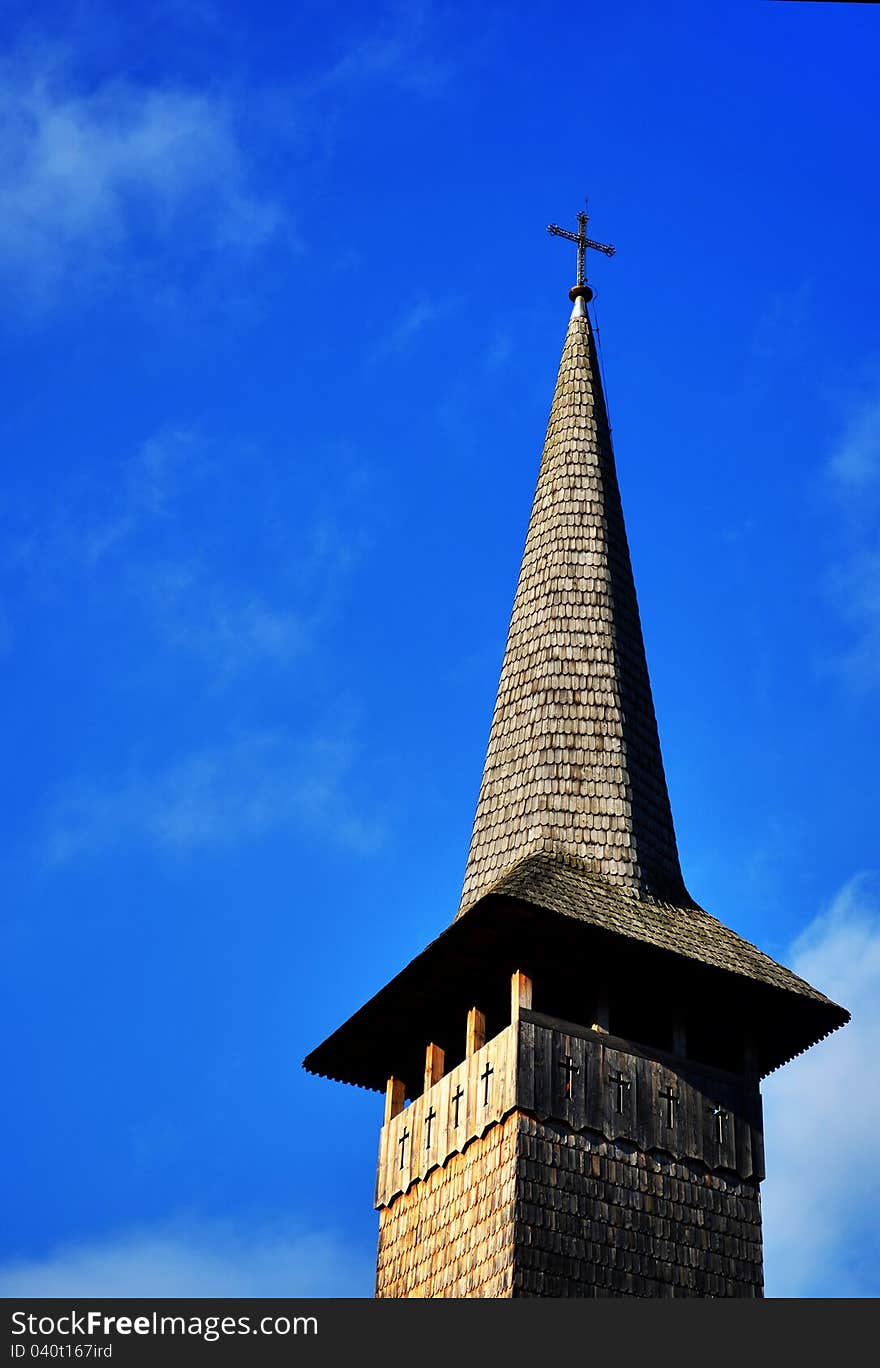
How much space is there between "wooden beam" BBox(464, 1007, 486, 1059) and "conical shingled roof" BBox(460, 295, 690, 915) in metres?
2.32

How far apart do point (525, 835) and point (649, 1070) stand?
4.84 meters

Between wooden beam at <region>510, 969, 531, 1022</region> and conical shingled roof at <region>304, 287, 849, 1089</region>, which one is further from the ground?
conical shingled roof at <region>304, 287, 849, 1089</region>

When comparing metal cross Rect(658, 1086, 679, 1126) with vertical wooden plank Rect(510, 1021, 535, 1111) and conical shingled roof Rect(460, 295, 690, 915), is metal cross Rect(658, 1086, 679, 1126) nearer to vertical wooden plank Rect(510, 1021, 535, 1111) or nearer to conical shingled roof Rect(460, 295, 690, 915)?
vertical wooden plank Rect(510, 1021, 535, 1111)

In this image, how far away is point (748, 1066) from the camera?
100 ft

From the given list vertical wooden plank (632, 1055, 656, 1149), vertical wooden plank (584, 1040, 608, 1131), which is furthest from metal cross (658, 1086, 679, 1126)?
vertical wooden plank (584, 1040, 608, 1131)

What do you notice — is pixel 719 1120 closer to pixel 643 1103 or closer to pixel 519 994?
pixel 643 1103

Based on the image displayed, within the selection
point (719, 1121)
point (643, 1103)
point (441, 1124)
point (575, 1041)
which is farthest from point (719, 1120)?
point (441, 1124)

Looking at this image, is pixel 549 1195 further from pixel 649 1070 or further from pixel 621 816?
pixel 621 816

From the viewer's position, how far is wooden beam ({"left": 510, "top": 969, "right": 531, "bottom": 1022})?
28984mm

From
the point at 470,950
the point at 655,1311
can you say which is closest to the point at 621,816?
the point at 470,950

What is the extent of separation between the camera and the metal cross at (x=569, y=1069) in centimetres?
2859

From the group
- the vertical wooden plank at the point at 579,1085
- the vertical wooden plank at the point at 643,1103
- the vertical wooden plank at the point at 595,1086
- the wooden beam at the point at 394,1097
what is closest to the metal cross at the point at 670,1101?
the vertical wooden plank at the point at 643,1103

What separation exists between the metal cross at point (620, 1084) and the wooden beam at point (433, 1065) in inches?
115

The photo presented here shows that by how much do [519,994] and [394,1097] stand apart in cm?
391
